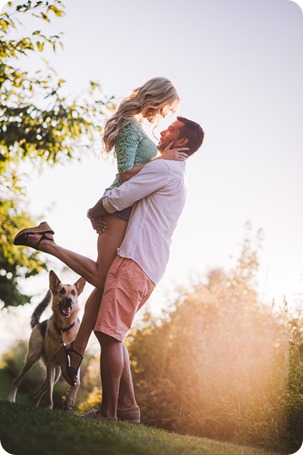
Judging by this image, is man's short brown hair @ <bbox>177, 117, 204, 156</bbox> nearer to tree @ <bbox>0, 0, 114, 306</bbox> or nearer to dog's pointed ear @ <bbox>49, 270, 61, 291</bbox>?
dog's pointed ear @ <bbox>49, 270, 61, 291</bbox>

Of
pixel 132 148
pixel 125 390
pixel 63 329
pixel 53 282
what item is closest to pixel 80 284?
pixel 53 282

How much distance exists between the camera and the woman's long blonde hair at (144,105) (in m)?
3.00

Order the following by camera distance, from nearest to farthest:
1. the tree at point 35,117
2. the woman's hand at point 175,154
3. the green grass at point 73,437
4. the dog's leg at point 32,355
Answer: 1. the green grass at point 73,437
2. the woman's hand at point 175,154
3. the dog's leg at point 32,355
4. the tree at point 35,117

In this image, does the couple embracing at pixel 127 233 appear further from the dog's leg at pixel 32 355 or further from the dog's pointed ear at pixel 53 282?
the dog's leg at pixel 32 355

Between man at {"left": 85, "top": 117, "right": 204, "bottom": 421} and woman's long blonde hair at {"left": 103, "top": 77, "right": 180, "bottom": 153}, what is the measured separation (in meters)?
0.31

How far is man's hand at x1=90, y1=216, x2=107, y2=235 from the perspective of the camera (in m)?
2.91

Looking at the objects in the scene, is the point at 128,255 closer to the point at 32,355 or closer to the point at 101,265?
the point at 101,265

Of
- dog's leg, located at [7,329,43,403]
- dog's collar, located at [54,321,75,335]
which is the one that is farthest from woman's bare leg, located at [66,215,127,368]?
dog's leg, located at [7,329,43,403]

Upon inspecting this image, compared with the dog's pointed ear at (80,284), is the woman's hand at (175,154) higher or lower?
higher

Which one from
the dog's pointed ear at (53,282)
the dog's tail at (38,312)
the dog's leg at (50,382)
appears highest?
the dog's pointed ear at (53,282)

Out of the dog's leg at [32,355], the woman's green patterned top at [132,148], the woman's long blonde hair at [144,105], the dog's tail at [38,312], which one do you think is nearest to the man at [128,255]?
the woman's green patterned top at [132,148]

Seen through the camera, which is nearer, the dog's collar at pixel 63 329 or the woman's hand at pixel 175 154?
the woman's hand at pixel 175 154

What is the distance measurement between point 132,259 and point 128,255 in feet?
0.09

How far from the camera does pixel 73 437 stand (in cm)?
213
